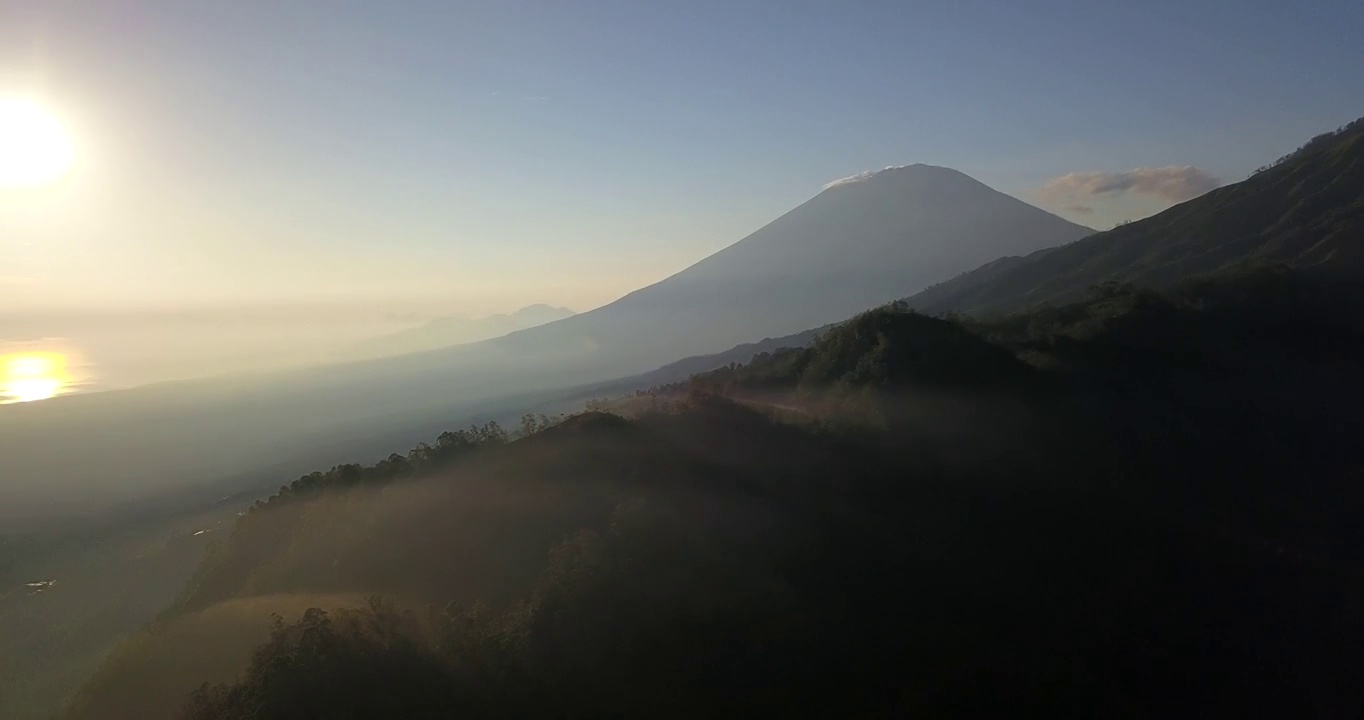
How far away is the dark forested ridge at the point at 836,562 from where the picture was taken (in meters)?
9.53

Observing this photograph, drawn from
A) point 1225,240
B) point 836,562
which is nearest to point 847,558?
point 836,562

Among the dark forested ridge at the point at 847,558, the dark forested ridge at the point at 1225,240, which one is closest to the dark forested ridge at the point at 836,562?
the dark forested ridge at the point at 847,558

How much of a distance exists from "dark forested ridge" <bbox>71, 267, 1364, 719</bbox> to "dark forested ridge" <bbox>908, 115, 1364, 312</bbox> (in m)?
26.7

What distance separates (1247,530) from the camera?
55.7 feet

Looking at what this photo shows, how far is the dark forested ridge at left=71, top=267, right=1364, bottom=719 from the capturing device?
31.3 ft

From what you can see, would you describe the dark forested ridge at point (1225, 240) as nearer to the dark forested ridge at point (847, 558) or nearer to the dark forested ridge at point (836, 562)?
the dark forested ridge at point (847, 558)

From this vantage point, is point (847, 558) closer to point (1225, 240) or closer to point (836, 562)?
point (836, 562)

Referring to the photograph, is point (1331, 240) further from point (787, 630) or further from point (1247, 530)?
point (787, 630)

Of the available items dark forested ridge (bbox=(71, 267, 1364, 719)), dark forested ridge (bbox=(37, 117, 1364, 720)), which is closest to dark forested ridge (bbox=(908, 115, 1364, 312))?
dark forested ridge (bbox=(37, 117, 1364, 720))

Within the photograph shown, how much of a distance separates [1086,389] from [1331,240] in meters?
34.8

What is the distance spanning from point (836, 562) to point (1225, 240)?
5784cm

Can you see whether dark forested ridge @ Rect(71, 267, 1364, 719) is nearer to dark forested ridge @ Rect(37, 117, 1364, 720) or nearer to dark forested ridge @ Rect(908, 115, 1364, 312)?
dark forested ridge @ Rect(37, 117, 1364, 720)

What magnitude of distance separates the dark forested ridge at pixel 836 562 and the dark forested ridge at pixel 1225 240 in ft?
87.8

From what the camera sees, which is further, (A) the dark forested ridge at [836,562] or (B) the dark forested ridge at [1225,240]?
(B) the dark forested ridge at [1225,240]
